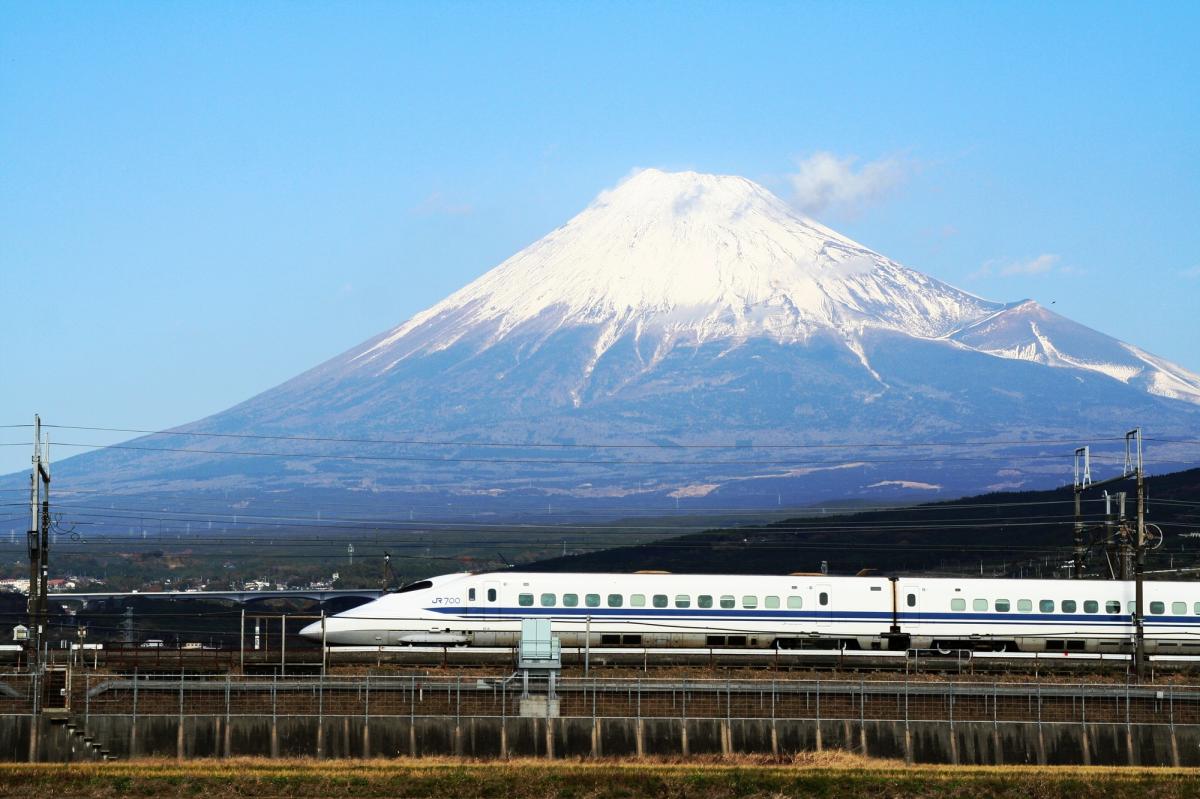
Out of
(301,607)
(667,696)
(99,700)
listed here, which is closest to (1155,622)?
(667,696)

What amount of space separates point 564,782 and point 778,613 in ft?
82.4

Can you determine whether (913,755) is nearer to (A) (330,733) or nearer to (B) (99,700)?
(A) (330,733)

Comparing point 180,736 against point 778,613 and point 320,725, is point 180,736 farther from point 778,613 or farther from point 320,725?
point 778,613

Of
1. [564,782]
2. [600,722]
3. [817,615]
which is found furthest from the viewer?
[817,615]

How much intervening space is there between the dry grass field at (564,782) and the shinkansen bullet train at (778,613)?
1829cm

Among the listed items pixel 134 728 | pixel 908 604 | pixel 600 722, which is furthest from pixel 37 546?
pixel 908 604

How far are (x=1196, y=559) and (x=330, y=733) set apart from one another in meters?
117

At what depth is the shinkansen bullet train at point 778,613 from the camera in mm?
74312

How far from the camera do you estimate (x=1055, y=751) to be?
60.2 metres

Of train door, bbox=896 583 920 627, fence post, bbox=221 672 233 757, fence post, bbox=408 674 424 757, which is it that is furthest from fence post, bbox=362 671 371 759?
train door, bbox=896 583 920 627

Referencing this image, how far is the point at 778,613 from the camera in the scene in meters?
76.3

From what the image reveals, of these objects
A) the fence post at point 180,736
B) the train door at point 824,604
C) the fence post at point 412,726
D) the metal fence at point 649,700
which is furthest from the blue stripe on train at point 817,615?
the fence post at point 180,736

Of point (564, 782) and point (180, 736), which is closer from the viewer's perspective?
point (564, 782)

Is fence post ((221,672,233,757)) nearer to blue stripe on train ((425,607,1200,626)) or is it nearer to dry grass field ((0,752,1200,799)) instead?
dry grass field ((0,752,1200,799))
